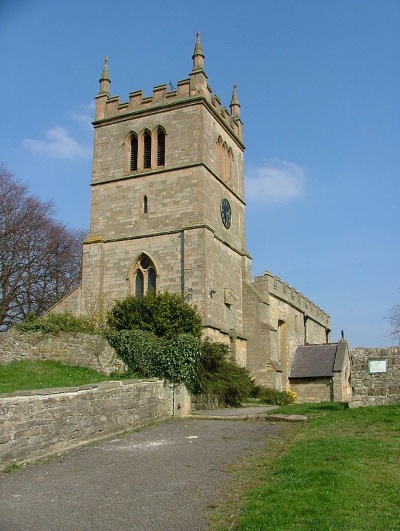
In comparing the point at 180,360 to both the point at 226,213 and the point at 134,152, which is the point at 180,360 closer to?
the point at 226,213

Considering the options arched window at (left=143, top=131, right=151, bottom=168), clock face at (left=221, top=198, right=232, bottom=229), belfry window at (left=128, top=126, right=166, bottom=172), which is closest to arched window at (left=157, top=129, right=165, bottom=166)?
belfry window at (left=128, top=126, right=166, bottom=172)

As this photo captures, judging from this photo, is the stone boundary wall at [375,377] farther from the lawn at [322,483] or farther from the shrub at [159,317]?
the shrub at [159,317]

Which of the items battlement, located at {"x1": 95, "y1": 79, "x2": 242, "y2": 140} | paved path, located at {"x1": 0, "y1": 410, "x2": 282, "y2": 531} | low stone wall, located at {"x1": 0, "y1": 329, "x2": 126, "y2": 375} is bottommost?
paved path, located at {"x1": 0, "y1": 410, "x2": 282, "y2": 531}

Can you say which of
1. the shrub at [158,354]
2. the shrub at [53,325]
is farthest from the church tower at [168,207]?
the shrub at [53,325]

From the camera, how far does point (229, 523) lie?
20.1ft

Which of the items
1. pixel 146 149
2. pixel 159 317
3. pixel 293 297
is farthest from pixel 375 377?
pixel 293 297

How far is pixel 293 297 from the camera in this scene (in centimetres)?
3472

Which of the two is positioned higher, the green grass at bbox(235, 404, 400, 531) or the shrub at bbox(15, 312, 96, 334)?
the shrub at bbox(15, 312, 96, 334)

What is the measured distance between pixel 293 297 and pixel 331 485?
28062 millimetres

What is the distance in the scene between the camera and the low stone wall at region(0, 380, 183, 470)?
9.42m

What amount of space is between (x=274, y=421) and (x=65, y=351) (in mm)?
7938

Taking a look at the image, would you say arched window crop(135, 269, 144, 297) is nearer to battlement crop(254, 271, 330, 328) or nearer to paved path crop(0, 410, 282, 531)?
battlement crop(254, 271, 330, 328)

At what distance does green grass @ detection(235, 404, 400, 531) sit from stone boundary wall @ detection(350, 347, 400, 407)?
3.09 m

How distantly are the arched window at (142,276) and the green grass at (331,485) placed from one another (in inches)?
597
